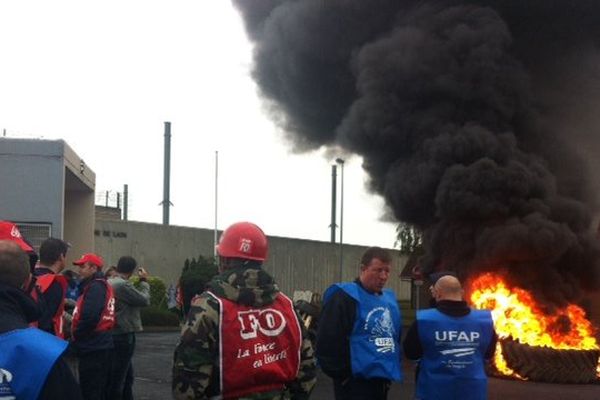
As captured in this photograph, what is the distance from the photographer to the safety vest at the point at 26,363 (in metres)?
2.29

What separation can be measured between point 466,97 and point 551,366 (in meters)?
6.84

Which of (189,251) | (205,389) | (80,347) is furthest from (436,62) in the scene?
(189,251)

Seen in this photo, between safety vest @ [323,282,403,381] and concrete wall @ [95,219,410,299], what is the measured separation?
1072 inches

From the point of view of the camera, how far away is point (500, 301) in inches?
645

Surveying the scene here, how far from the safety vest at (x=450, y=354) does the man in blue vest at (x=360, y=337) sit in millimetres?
214

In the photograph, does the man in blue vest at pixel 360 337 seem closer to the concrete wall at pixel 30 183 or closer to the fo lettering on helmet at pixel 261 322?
the fo lettering on helmet at pixel 261 322

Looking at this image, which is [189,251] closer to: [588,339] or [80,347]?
[588,339]

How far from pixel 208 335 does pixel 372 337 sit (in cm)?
184

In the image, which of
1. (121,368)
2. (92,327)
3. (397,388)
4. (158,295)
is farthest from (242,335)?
(158,295)

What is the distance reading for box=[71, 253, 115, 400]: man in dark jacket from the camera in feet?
22.7

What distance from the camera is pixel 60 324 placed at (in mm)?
6012

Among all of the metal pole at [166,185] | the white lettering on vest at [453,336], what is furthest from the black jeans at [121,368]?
the metal pole at [166,185]

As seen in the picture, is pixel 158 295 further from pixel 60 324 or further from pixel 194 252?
pixel 60 324

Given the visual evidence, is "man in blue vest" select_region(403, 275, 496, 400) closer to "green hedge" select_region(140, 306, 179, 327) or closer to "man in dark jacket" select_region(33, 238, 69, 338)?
"man in dark jacket" select_region(33, 238, 69, 338)
